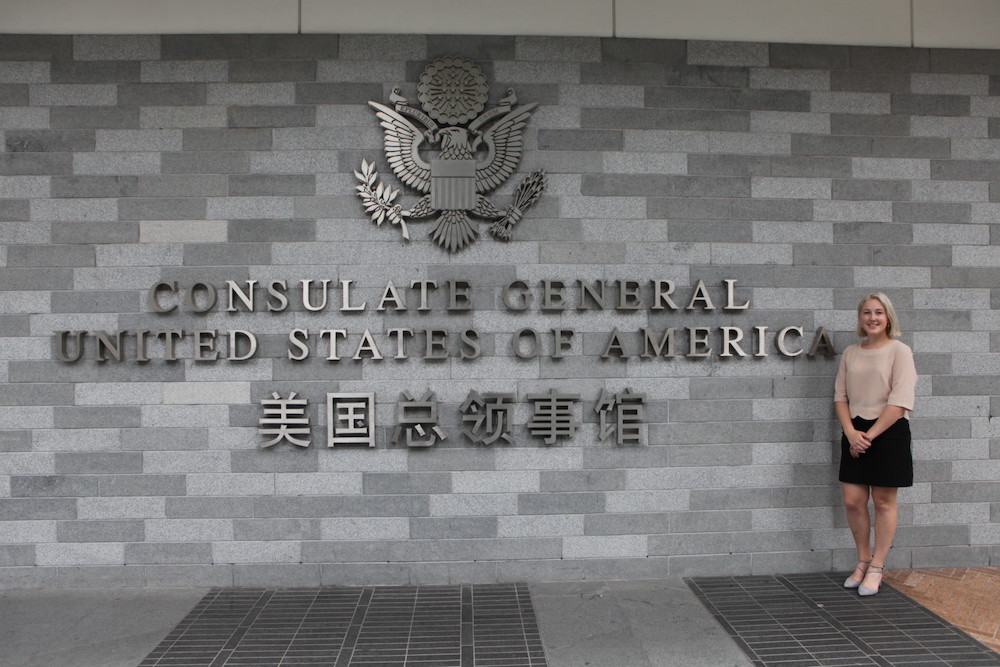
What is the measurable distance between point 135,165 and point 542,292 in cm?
267

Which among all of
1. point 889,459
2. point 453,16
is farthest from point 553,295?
point 889,459

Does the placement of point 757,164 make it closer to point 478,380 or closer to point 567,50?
point 567,50

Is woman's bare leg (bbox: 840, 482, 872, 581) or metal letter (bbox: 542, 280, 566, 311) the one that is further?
metal letter (bbox: 542, 280, 566, 311)

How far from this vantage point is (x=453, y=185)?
13.4ft

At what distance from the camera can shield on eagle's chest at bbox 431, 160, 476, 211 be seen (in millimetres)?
4066

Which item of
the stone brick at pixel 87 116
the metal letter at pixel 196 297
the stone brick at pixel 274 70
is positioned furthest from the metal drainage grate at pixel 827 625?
the stone brick at pixel 87 116

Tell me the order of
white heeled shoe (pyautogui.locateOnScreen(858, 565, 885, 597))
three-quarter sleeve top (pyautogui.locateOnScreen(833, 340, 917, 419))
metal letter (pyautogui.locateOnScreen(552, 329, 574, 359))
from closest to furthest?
three-quarter sleeve top (pyautogui.locateOnScreen(833, 340, 917, 419)), white heeled shoe (pyautogui.locateOnScreen(858, 565, 885, 597)), metal letter (pyautogui.locateOnScreen(552, 329, 574, 359))

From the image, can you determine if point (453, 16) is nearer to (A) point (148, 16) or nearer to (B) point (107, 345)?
(A) point (148, 16)

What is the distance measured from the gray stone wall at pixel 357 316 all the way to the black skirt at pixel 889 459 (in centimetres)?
45

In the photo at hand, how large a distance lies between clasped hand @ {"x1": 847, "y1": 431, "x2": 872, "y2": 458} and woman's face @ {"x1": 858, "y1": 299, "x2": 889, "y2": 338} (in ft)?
1.93

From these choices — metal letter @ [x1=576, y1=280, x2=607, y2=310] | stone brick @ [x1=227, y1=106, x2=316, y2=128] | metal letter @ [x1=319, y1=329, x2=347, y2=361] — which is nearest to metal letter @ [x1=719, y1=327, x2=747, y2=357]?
metal letter @ [x1=576, y1=280, x2=607, y2=310]

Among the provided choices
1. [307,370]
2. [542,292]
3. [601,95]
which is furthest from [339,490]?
[601,95]

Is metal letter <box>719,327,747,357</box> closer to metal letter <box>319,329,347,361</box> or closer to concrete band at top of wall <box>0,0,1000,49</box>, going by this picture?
concrete band at top of wall <box>0,0,1000,49</box>

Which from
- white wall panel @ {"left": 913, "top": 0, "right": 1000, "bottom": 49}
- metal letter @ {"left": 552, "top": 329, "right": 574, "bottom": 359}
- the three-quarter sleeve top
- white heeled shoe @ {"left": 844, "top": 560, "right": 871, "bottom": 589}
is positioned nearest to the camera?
the three-quarter sleeve top
